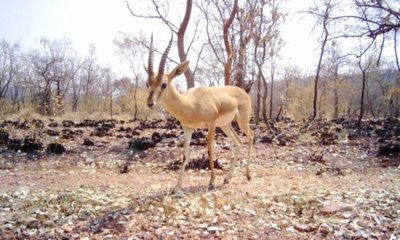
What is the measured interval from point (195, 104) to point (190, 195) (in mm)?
1844

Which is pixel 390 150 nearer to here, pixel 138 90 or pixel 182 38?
pixel 182 38

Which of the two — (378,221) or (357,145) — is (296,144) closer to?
(357,145)

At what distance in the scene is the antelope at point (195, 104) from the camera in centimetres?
693

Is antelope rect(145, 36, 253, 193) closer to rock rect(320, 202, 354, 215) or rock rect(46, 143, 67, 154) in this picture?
rock rect(320, 202, 354, 215)

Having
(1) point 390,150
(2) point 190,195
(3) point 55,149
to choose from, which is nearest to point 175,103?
(2) point 190,195

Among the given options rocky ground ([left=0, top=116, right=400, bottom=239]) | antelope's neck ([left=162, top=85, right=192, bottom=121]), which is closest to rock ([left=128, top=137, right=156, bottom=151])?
rocky ground ([left=0, top=116, right=400, bottom=239])

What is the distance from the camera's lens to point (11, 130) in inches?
720

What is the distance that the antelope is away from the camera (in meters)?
6.93

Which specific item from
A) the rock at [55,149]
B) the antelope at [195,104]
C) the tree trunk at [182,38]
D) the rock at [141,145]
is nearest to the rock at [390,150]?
the antelope at [195,104]

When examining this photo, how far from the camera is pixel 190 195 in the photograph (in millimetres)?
7281

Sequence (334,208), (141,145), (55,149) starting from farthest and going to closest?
1. (141,145)
2. (55,149)
3. (334,208)

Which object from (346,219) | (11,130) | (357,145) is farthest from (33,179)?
(357,145)

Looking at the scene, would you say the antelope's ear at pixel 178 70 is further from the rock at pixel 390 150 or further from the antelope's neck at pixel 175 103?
the rock at pixel 390 150

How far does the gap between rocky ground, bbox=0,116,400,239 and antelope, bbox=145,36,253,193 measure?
1.14m
